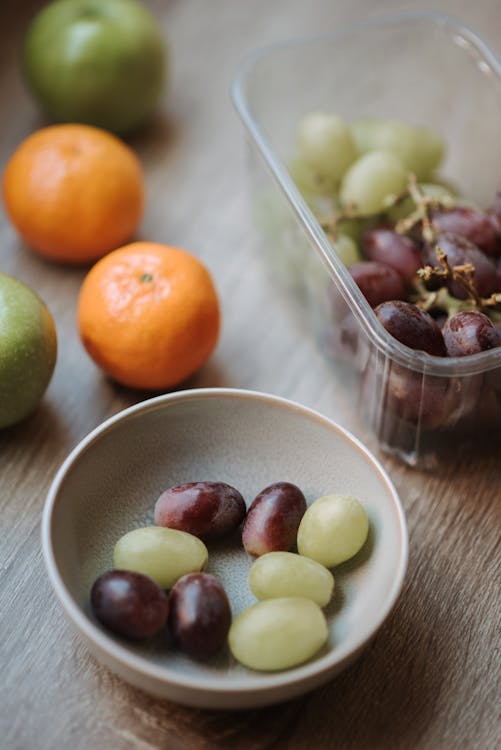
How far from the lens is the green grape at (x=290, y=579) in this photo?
589 millimetres

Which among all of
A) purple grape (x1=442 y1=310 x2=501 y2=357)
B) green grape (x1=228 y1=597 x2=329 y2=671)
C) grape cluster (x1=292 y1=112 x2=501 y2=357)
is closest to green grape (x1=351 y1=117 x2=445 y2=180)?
grape cluster (x1=292 y1=112 x2=501 y2=357)

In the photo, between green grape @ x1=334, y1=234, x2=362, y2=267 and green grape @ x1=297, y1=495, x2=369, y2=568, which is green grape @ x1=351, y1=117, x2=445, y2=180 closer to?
green grape @ x1=334, y1=234, x2=362, y2=267

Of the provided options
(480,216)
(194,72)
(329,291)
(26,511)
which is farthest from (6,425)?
(194,72)

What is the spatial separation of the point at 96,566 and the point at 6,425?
168 millimetres

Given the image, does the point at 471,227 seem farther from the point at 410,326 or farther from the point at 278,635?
the point at 278,635

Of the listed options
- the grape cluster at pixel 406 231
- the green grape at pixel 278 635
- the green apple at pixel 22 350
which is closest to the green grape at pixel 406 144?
the grape cluster at pixel 406 231

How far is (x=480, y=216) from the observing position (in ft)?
2.59

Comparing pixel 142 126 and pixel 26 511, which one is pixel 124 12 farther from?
pixel 26 511

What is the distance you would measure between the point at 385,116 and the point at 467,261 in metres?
0.38

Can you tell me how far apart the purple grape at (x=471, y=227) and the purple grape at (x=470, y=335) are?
0.41ft

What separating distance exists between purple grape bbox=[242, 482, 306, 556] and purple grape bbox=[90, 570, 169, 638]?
9 cm

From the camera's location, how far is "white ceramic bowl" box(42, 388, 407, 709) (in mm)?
538

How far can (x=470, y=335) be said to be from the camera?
66 centimetres

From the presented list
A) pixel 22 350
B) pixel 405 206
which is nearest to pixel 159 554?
pixel 22 350
